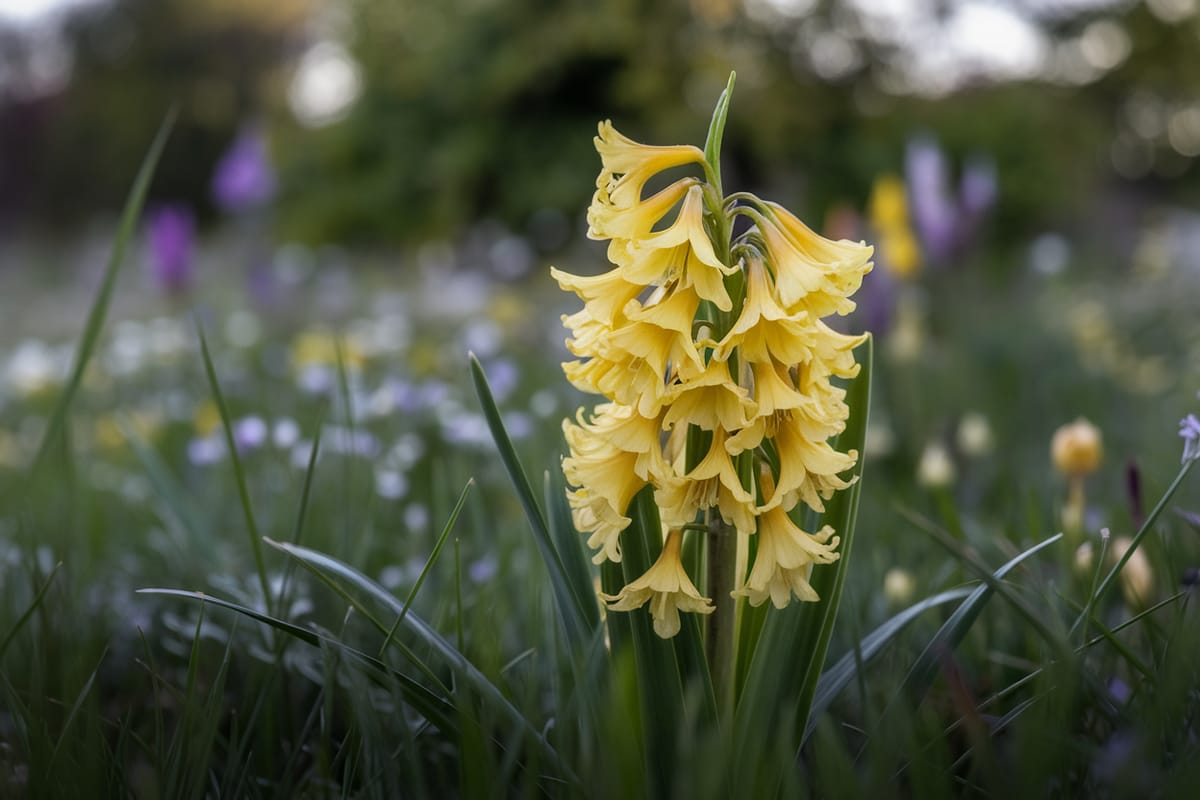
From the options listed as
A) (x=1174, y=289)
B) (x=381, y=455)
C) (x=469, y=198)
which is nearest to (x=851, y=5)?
(x=469, y=198)

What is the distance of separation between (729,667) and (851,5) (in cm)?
863

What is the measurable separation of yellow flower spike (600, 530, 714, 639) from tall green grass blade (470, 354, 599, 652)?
0.09 m

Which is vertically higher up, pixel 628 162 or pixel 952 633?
pixel 628 162

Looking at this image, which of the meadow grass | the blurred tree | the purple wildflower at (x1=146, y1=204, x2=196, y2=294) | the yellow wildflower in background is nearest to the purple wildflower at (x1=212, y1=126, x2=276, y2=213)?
the purple wildflower at (x1=146, y1=204, x2=196, y2=294)

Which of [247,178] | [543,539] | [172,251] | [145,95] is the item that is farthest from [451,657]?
[145,95]

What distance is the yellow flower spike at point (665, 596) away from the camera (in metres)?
0.82

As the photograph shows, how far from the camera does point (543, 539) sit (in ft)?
2.90

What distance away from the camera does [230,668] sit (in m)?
1.30

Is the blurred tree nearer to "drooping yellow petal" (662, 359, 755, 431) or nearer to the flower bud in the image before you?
the flower bud

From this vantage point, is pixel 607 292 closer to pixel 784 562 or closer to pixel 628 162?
pixel 628 162

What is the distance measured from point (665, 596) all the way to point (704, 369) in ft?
0.64

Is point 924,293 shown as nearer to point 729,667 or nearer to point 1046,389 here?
point 1046,389

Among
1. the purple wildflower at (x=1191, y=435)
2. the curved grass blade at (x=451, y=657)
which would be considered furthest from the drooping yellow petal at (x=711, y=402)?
the purple wildflower at (x=1191, y=435)

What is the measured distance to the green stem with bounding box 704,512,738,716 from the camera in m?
0.87
